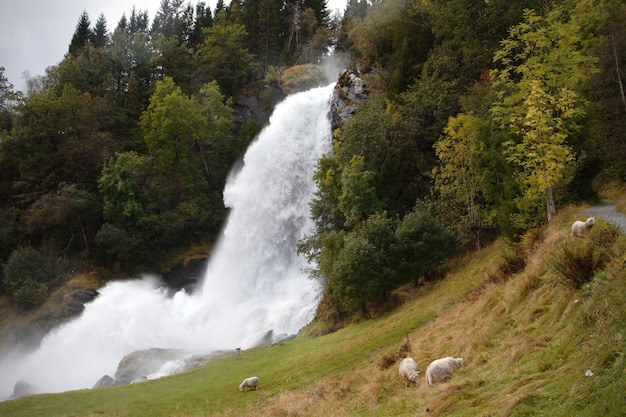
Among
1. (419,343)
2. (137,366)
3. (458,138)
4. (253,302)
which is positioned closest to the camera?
(419,343)

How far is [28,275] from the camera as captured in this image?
138ft

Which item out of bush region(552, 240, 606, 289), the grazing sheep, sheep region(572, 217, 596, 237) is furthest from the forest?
the grazing sheep

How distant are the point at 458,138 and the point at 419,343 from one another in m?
15.5

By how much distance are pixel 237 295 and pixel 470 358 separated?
101 feet

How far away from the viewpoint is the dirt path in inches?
557

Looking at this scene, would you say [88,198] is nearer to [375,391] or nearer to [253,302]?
[253,302]

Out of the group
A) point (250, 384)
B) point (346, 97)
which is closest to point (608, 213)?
point (250, 384)

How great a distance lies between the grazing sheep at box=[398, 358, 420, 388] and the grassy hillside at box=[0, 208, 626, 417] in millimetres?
160

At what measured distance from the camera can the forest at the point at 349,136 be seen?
2136cm

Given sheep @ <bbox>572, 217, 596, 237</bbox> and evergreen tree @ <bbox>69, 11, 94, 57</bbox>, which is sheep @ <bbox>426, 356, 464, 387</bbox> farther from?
evergreen tree @ <bbox>69, 11, 94, 57</bbox>

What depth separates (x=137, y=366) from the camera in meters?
29.6

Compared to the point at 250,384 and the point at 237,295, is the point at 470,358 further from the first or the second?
the point at 237,295

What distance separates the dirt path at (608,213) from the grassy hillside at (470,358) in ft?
2.73

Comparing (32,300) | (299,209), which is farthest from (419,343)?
(32,300)
